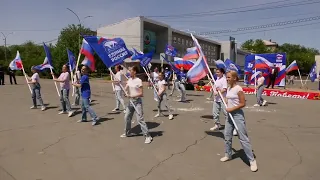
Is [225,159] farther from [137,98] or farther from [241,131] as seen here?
[137,98]

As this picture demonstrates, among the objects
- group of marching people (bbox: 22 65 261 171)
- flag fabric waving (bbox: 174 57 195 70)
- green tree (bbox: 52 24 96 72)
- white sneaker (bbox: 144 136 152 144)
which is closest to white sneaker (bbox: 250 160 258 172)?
group of marching people (bbox: 22 65 261 171)

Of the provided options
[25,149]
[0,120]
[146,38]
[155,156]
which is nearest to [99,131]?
[25,149]

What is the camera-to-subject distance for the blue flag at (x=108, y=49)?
25.5 ft

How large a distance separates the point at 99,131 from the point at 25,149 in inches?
77.5

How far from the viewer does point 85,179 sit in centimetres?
436

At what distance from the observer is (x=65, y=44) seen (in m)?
44.9

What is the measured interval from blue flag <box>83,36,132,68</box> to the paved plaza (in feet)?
6.17

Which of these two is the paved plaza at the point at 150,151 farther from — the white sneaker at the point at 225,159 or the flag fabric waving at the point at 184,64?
the flag fabric waving at the point at 184,64

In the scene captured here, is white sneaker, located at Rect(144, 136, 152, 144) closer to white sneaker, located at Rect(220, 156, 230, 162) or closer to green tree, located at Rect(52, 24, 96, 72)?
white sneaker, located at Rect(220, 156, 230, 162)

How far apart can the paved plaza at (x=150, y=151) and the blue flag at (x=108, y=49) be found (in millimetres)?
1882

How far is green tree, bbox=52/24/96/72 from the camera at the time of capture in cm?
4250

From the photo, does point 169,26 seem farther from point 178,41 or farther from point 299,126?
point 299,126

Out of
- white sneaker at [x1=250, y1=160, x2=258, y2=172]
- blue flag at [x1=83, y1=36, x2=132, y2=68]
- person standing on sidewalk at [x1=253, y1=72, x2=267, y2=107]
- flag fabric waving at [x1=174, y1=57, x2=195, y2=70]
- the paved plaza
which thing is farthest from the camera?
flag fabric waving at [x1=174, y1=57, x2=195, y2=70]

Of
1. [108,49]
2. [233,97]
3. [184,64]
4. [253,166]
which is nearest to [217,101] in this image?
[233,97]
